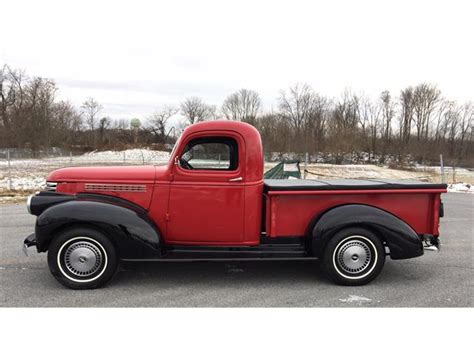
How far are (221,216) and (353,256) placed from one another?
66.3 inches

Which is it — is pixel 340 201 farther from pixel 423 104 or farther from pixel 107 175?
pixel 423 104

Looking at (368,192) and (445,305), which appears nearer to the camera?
(445,305)

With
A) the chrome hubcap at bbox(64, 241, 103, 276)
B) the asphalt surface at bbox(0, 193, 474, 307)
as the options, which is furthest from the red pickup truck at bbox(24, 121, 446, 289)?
the asphalt surface at bbox(0, 193, 474, 307)

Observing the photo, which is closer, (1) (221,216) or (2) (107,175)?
(1) (221,216)

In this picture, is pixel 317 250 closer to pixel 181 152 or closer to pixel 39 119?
pixel 181 152

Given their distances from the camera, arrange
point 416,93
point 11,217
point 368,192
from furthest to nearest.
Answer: point 416,93
point 11,217
point 368,192

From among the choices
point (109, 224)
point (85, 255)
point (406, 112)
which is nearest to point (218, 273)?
point (109, 224)

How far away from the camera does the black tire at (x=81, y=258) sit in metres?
3.98

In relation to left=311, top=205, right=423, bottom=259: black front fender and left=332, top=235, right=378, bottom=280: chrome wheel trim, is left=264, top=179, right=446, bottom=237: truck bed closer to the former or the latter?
left=311, top=205, right=423, bottom=259: black front fender

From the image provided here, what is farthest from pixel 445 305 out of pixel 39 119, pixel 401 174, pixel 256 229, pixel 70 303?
pixel 39 119

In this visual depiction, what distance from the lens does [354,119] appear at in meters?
51.8

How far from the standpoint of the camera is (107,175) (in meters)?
4.44

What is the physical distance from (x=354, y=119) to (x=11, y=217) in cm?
5008

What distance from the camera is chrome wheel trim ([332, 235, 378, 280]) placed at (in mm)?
4160
